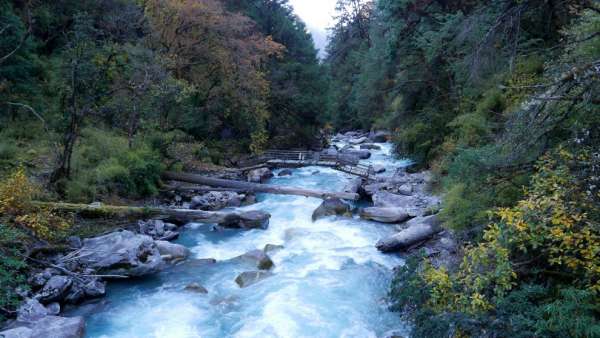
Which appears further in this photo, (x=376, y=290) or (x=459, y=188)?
(x=376, y=290)

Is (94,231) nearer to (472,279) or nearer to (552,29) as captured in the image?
(472,279)

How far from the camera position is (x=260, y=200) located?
16328 millimetres

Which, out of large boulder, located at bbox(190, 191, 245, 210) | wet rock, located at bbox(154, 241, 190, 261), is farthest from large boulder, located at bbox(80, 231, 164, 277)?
large boulder, located at bbox(190, 191, 245, 210)

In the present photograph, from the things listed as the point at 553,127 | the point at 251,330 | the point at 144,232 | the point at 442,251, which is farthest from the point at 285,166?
the point at 553,127

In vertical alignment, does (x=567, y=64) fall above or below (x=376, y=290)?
above

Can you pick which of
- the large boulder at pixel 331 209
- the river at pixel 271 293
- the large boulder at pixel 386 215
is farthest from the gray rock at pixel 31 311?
the large boulder at pixel 386 215

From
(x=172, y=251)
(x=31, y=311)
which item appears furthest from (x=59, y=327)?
(x=172, y=251)

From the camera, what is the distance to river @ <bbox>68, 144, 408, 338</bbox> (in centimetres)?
750

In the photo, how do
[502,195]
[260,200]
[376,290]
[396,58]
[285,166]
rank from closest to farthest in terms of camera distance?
[502,195], [376,290], [260,200], [396,58], [285,166]

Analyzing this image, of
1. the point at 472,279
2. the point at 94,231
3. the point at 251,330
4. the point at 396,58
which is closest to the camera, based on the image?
the point at 472,279

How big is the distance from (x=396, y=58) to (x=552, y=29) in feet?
27.6

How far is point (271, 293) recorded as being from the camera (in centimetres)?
880

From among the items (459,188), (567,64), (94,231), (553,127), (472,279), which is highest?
(567,64)

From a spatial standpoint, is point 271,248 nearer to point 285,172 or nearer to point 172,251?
point 172,251
